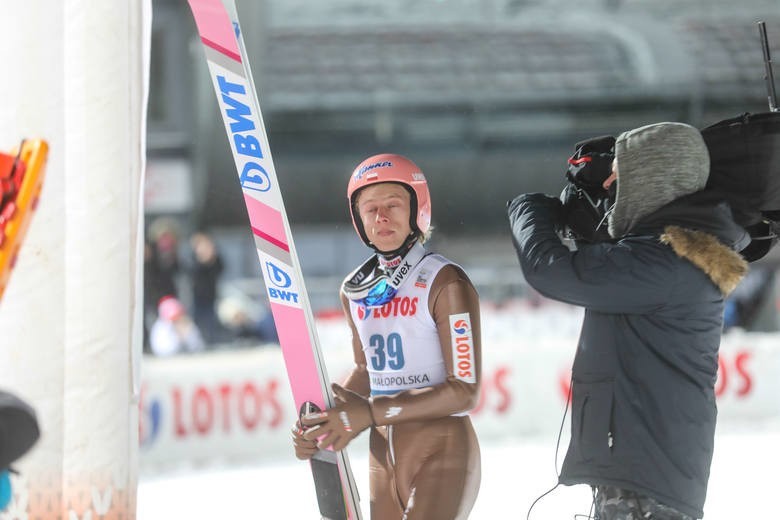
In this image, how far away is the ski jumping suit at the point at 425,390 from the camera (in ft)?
9.50

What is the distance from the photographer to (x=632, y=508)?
103 inches

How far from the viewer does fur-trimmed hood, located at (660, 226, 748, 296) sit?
8.48ft

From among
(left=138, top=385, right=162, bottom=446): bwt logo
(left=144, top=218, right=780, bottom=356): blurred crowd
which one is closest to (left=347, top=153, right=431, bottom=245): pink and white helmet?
(left=138, top=385, right=162, bottom=446): bwt logo

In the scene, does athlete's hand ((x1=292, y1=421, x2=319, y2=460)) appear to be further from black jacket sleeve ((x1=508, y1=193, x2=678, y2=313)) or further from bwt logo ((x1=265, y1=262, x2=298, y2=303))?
black jacket sleeve ((x1=508, y1=193, x2=678, y2=313))

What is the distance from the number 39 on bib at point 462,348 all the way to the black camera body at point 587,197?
1.30ft


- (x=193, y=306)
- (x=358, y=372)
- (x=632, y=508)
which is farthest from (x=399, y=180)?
(x=193, y=306)

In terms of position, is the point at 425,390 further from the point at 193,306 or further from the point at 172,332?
the point at 193,306

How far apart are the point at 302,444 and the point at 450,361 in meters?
0.49

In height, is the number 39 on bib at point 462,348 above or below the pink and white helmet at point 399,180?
below

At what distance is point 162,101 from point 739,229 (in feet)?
39.6

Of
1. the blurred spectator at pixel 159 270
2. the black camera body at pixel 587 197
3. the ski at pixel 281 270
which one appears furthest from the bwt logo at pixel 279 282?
the blurred spectator at pixel 159 270

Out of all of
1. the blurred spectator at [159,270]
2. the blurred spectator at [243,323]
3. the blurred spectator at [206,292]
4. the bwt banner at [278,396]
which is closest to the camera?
the bwt banner at [278,396]

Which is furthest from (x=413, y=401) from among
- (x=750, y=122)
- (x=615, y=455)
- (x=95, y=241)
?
(x=750, y=122)

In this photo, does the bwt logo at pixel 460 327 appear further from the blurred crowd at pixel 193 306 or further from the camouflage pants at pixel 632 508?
the blurred crowd at pixel 193 306
